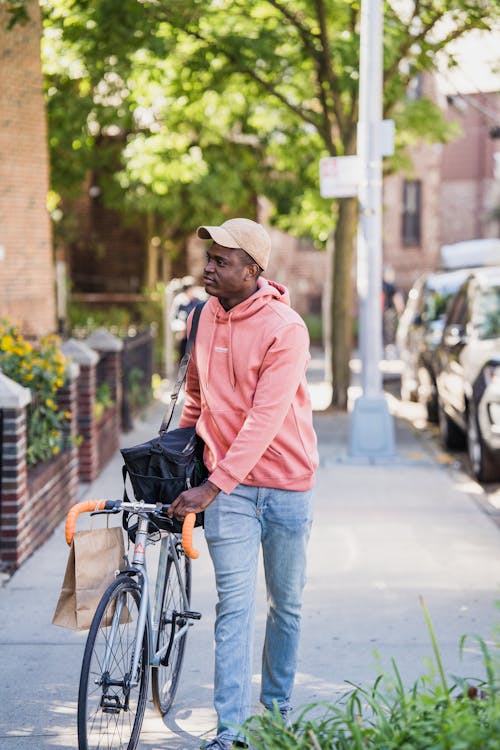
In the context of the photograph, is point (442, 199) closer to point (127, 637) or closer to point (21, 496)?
point (21, 496)

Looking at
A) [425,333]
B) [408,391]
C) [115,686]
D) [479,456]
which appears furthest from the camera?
[408,391]

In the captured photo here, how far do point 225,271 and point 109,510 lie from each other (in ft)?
3.15

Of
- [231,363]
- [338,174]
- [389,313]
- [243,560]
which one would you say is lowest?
[389,313]

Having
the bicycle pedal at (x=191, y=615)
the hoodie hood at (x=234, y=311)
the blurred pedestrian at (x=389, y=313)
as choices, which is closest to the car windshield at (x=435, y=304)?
the blurred pedestrian at (x=389, y=313)

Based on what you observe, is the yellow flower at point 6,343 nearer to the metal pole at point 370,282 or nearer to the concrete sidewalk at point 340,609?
the concrete sidewalk at point 340,609

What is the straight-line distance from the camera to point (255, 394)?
3.99m

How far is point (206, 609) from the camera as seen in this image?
6320mm

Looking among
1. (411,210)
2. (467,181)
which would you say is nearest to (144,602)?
(411,210)

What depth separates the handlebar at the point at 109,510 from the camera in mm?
3818

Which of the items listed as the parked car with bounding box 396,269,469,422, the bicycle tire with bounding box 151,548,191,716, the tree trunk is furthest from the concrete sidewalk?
the tree trunk

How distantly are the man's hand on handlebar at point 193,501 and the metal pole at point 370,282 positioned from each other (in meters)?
7.44

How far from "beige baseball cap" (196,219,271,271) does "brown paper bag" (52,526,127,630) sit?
107 centimetres

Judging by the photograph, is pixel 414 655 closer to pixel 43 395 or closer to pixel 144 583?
pixel 144 583

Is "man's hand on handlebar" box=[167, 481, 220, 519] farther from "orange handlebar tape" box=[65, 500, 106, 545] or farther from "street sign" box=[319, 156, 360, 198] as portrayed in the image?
"street sign" box=[319, 156, 360, 198]
